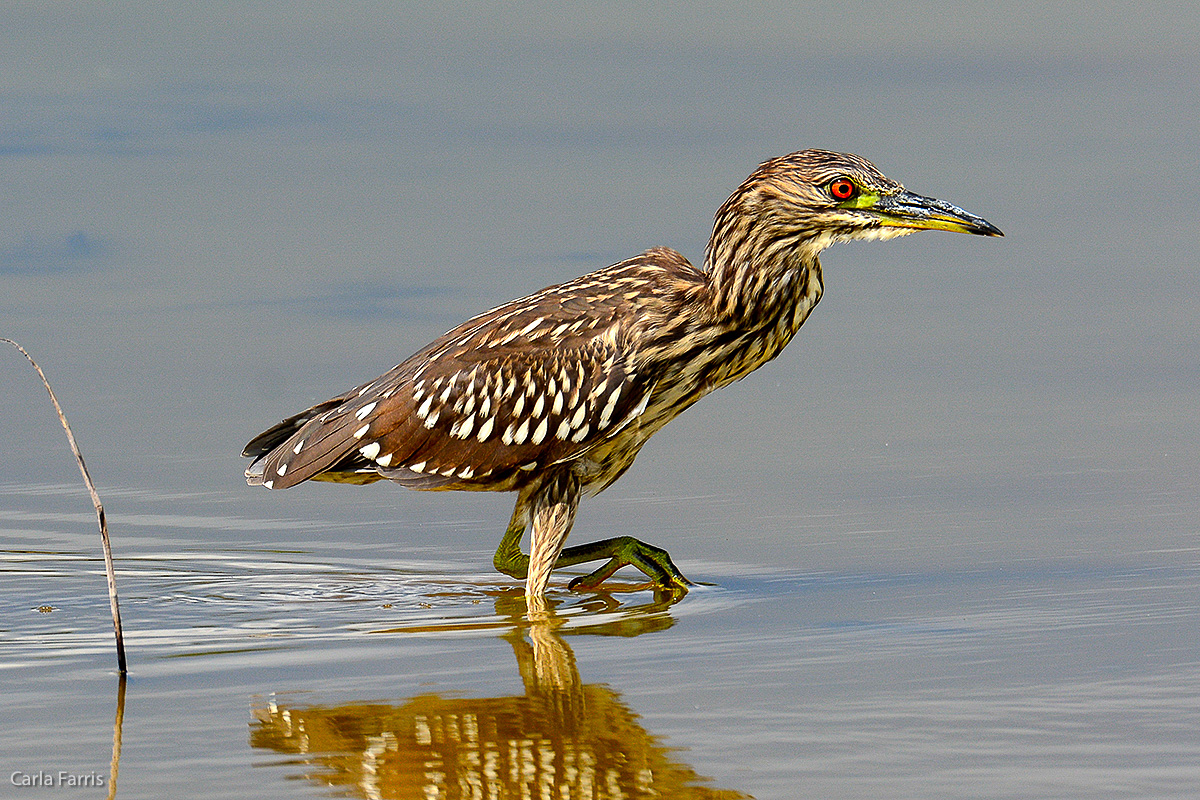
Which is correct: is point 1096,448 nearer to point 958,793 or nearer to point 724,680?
point 724,680

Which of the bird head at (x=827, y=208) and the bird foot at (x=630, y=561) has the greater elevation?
the bird head at (x=827, y=208)

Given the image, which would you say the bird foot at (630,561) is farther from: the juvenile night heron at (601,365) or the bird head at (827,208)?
the bird head at (827,208)

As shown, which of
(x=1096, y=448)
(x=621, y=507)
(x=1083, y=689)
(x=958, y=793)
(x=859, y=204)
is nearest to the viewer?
(x=958, y=793)

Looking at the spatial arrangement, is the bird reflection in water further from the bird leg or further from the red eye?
the red eye

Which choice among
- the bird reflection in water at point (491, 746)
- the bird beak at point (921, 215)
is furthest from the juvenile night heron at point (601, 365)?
the bird reflection in water at point (491, 746)

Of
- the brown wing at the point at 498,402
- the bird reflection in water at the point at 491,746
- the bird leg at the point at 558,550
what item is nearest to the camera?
the bird reflection in water at the point at 491,746

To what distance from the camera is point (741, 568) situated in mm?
9125

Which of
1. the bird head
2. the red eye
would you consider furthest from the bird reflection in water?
the red eye

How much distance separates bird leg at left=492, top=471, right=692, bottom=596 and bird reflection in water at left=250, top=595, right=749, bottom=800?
5.54ft

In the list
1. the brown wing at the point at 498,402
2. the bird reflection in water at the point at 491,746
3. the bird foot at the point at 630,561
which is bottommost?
the bird reflection in water at the point at 491,746

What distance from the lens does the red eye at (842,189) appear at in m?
8.45

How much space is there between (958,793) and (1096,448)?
255 inches

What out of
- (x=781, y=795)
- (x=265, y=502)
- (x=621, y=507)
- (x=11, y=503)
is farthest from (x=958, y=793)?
(x=11, y=503)

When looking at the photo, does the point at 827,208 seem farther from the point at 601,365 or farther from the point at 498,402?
the point at 498,402
